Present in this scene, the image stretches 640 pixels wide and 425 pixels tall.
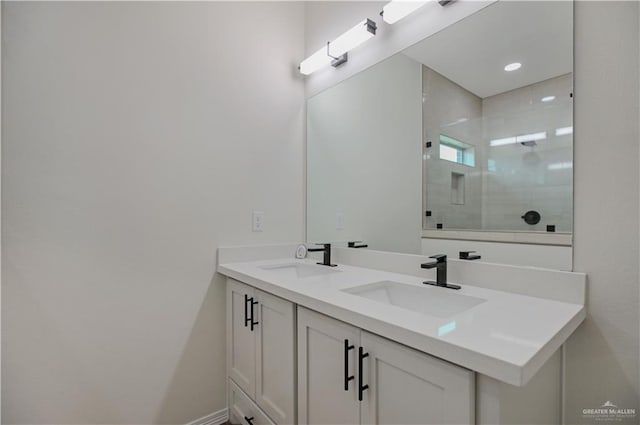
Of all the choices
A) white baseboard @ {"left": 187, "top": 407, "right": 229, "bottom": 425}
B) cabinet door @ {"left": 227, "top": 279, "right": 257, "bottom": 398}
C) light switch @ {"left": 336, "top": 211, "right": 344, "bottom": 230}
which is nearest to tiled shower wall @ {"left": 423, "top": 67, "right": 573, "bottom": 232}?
light switch @ {"left": 336, "top": 211, "right": 344, "bottom": 230}

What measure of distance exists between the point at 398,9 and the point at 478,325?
1.38 m

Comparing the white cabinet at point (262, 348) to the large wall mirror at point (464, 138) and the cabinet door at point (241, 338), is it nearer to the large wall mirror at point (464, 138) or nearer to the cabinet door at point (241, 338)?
the cabinet door at point (241, 338)

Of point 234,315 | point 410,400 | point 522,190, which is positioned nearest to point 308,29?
point 522,190

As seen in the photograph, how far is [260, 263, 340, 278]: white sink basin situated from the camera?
1.72 m

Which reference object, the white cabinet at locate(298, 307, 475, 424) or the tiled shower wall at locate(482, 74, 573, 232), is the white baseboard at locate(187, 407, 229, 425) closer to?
the white cabinet at locate(298, 307, 475, 424)

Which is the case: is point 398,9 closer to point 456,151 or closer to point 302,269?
point 456,151

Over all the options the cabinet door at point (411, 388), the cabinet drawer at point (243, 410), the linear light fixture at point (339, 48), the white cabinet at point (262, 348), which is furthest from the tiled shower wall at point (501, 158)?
the cabinet drawer at point (243, 410)

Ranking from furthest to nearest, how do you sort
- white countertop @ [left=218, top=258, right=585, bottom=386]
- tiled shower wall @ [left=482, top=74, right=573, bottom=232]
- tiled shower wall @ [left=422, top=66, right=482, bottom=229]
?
tiled shower wall @ [left=422, top=66, right=482, bottom=229], tiled shower wall @ [left=482, top=74, right=573, bottom=232], white countertop @ [left=218, top=258, right=585, bottom=386]

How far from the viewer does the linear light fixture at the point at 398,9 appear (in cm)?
139

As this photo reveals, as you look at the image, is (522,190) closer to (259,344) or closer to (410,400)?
(410,400)

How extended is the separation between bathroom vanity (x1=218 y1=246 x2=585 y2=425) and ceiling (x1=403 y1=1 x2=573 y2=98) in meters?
0.69

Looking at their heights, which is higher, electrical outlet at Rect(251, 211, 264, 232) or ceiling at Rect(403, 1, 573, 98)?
ceiling at Rect(403, 1, 573, 98)

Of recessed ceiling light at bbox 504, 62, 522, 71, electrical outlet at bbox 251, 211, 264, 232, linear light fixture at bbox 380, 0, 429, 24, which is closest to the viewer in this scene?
recessed ceiling light at bbox 504, 62, 522, 71

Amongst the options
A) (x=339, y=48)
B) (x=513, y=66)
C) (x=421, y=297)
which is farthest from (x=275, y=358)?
(x=339, y=48)
